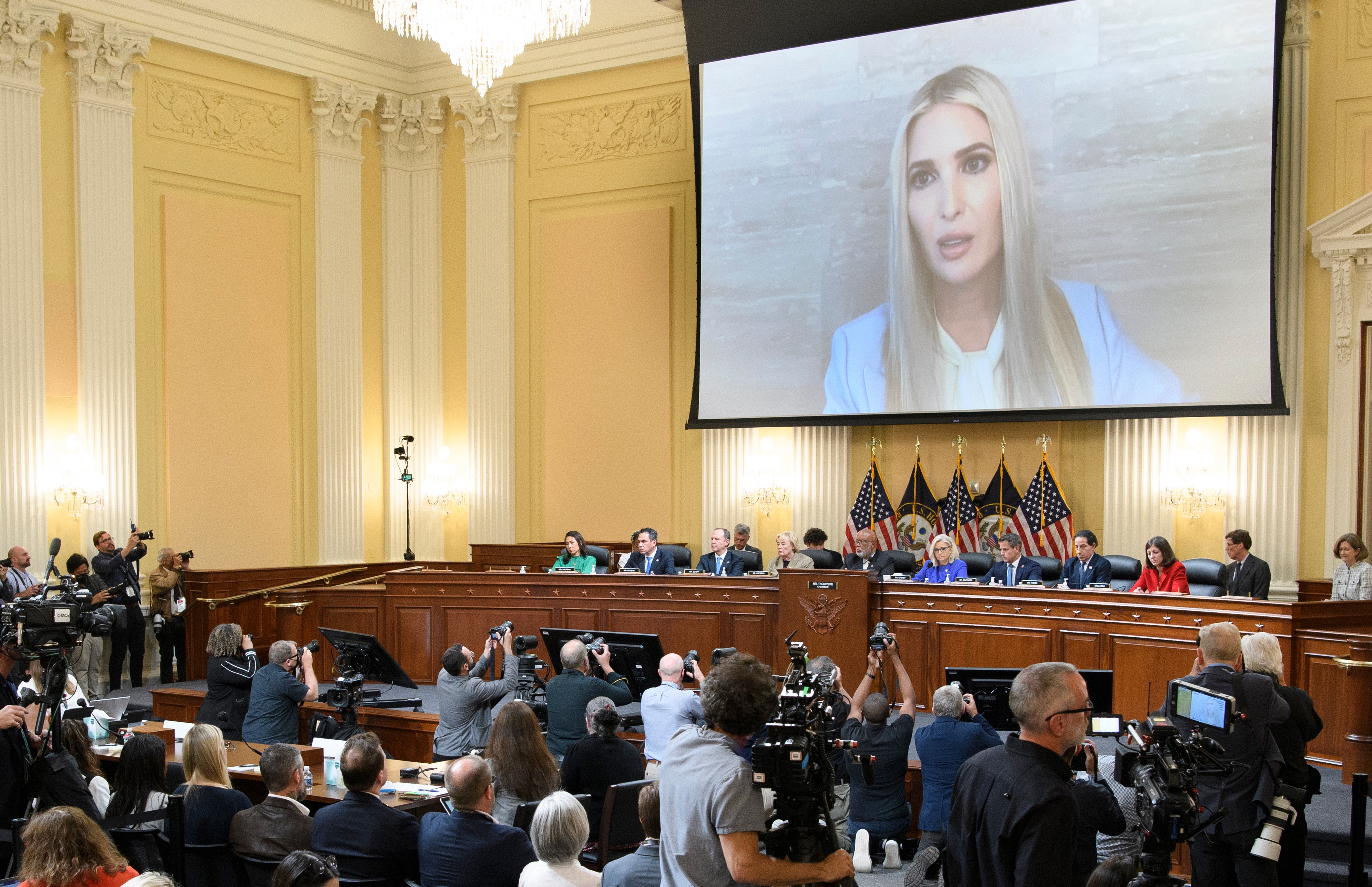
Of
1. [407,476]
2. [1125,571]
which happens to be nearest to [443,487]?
[407,476]

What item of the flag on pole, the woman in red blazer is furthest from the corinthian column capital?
the woman in red blazer

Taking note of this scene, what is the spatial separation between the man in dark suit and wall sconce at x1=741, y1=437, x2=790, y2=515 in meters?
5.06

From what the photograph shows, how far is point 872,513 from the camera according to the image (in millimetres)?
12680

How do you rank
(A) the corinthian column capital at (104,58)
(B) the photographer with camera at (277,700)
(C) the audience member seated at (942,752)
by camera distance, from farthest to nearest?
(A) the corinthian column capital at (104,58), (B) the photographer with camera at (277,700), (C) the audience member seated at (942,752)

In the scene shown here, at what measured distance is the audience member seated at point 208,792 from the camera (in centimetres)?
470

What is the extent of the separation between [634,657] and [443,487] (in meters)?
7.61

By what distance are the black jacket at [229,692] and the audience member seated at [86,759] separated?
200 cm

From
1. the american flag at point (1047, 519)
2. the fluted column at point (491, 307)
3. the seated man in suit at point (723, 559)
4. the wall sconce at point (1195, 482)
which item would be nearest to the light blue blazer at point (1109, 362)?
the wall sconce at point (1195, 482)

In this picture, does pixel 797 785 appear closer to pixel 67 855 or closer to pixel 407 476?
pixel 67 855

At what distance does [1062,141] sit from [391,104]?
26.8 feet

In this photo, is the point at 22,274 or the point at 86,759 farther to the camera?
the point at 22,274

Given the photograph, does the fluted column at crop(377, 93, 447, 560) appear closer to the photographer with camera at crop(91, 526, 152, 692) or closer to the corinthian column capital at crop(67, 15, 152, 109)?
the corinthian column capital at crop(67, 15, 152, 109)

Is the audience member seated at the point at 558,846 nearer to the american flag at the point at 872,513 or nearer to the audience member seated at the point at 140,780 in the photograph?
the audience member seated at the point at 140,780

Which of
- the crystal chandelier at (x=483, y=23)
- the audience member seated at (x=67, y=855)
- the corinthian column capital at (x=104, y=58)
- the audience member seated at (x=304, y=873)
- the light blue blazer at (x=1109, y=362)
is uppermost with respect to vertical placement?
the corinthian column capital at (x=104, y=58)
